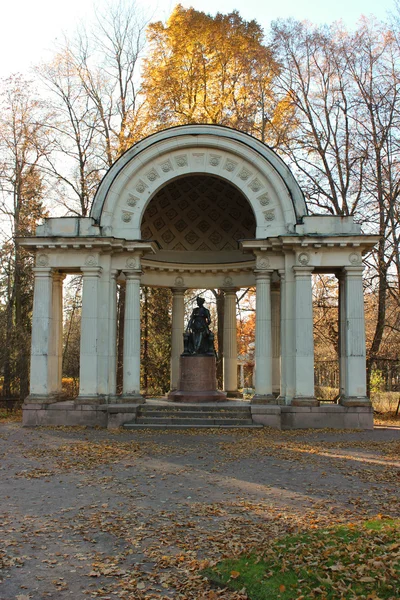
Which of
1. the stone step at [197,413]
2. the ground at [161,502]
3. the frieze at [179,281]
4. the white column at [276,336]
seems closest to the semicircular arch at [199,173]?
the white column at [276,336]

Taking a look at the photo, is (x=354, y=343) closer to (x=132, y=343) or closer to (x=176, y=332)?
(x=132, y=343)

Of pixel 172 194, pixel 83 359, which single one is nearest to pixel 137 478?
pixel 83 359

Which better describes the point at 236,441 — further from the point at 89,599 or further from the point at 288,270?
the point at 89,599

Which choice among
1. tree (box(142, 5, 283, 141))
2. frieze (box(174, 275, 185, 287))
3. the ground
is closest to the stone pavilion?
the ground

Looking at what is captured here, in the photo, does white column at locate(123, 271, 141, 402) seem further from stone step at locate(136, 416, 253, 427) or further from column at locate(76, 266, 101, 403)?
stone step at locate(136, 416, 253, 427)

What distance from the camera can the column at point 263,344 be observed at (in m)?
19.1

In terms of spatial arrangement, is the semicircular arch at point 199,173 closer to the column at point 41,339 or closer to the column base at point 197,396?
the column at point 41,339

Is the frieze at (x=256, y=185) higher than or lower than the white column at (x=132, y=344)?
higher

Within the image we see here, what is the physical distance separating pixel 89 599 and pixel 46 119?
86.1 ft

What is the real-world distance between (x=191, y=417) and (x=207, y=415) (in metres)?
0.54

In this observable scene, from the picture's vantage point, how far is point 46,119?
27.9 meters

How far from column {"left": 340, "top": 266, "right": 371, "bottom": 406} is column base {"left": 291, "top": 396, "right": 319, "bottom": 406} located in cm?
108

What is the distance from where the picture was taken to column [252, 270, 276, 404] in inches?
752

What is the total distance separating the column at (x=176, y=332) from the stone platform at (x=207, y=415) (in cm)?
557
